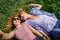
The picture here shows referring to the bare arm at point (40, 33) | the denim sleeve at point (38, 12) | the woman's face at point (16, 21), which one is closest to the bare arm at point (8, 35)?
the woman's face at point (16, 21)

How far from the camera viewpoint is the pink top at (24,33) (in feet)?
11.3

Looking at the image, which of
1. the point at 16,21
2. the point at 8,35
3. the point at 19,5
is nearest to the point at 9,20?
the point at 16,21

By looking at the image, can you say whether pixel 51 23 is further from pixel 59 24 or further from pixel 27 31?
pixel 27 31

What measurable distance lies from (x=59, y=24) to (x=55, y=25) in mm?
69

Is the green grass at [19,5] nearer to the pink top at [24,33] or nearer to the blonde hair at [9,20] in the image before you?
the blonde hair at [9,20]

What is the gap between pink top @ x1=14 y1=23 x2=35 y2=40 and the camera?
345 centimetres

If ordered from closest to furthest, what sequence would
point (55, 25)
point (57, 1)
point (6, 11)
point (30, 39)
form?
1. point (30, 39)
2. point (55, 25)
3. point (6, 11)
4. point (57, 1)

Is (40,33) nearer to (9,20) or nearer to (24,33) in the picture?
(24,33)

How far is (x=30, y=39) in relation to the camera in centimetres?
344

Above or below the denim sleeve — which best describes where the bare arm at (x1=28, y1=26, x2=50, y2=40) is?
below

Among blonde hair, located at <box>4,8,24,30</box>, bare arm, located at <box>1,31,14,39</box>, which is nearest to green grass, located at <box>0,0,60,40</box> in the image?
blonde hair, located at <box>4,8,24,30</box>

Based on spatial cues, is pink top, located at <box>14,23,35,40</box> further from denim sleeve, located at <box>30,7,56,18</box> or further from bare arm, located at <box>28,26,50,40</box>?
denim sleeve, located at <box>30,7,56,18</box>

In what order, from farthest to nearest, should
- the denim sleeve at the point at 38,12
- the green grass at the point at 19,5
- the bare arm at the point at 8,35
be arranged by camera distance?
the green grass at the point at 19,5, the denim sleeve at the point at 38,12, the bare arm at the point at 8,35

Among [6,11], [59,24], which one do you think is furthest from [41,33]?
[6,11]
